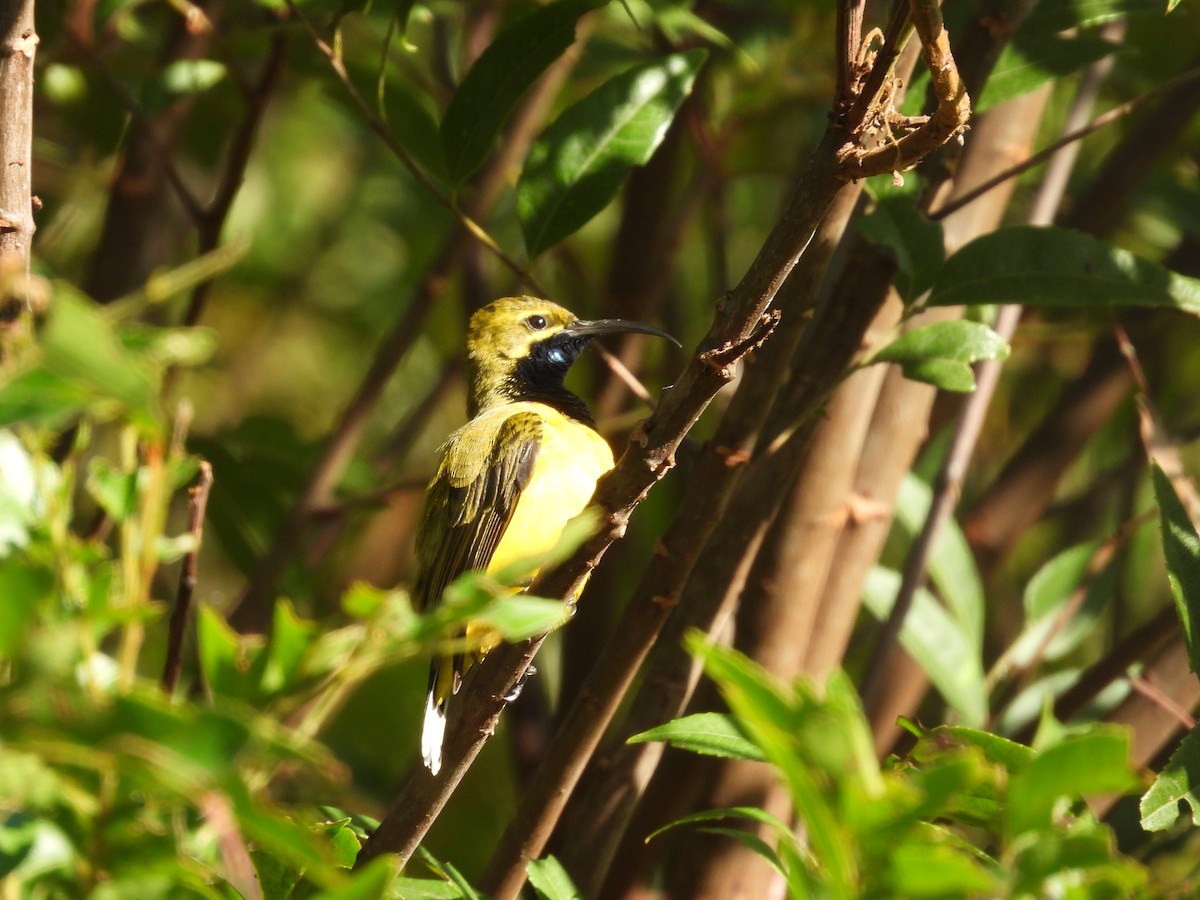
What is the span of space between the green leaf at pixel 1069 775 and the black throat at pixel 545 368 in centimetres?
292

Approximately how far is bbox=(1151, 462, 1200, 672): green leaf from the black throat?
2029 millimetres

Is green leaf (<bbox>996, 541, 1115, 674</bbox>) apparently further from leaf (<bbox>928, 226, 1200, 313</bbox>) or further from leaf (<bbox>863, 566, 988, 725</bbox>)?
leaf (<bbox>928, 226, 1200, 313</bbox>)

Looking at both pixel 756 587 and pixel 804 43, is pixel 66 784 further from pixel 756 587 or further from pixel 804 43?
pixel 804 43

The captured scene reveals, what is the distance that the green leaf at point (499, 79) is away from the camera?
262 centimetres

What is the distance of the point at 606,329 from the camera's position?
380cm

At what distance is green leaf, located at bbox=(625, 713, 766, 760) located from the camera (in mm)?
1826

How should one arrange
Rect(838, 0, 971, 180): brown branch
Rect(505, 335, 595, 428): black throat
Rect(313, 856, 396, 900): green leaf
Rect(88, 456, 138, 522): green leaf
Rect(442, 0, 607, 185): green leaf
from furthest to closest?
Rect(505, 335, 595, 428): black throat
Rect(442, 0, 607, 185): green leaf
Rect(838, 0, 971, 180): brown branch
Rect(88, 456, 138, 522): green leaf
Rect(313, 856, 396, 900): green leaf

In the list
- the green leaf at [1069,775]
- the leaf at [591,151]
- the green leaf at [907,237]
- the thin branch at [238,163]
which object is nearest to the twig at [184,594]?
the leaf at [591,151]

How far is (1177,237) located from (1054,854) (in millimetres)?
3979

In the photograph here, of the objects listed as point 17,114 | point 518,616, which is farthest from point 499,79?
point 518,616

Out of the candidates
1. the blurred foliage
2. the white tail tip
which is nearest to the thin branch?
the blurred foliage

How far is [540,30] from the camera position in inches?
103

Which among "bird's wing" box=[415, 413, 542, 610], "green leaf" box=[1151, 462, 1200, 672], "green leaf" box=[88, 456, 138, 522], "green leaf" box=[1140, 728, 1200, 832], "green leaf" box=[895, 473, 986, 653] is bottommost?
"bird's wing" box=[415, 413, 542, 610]

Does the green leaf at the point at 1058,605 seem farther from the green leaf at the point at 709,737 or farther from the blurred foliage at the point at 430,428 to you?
the green leaf at the point at 709,737
